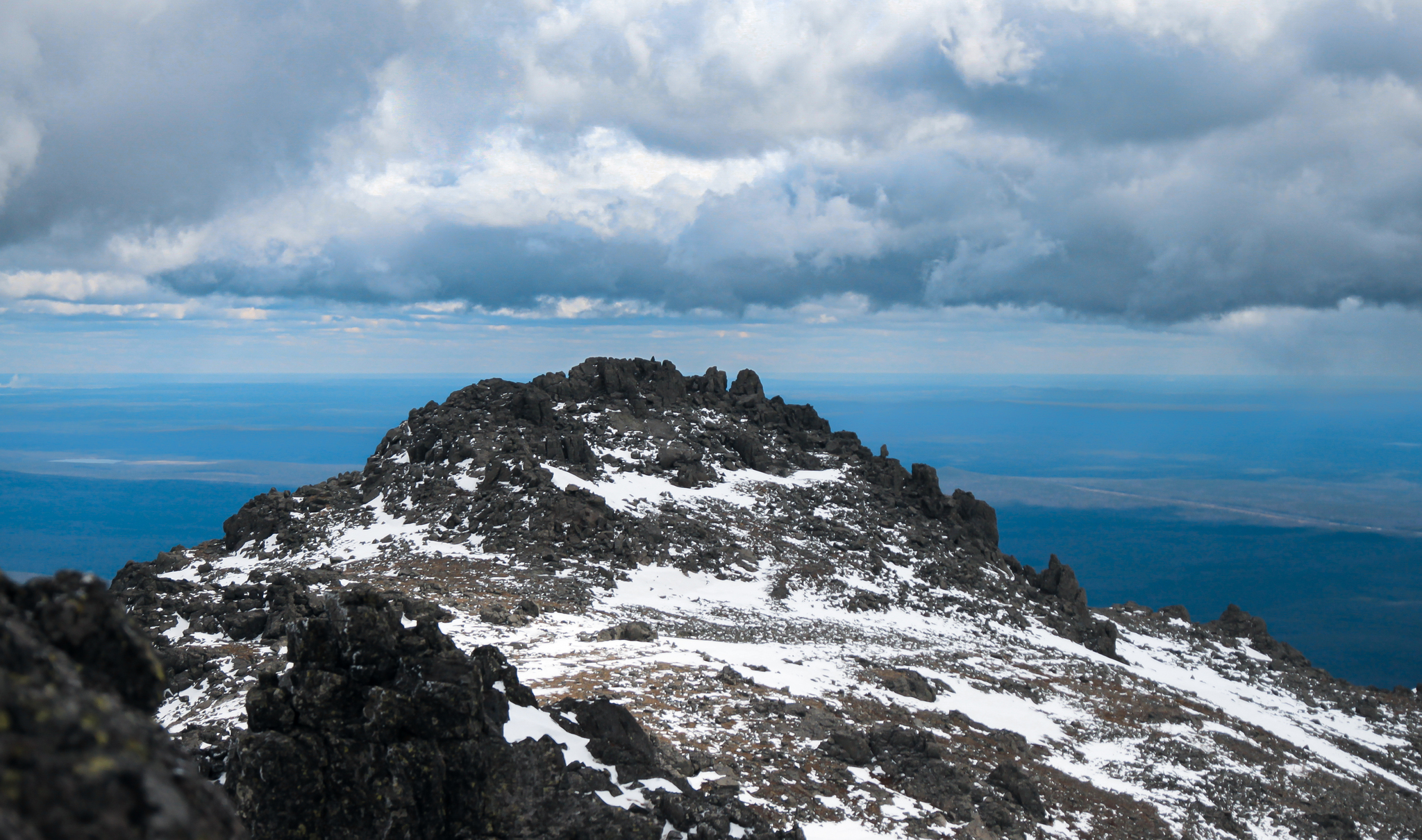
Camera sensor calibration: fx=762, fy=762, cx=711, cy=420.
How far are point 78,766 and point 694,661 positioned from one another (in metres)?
24.2

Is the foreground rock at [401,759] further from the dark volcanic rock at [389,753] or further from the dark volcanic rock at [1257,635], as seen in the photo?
the dark volcanic rock at [1257,635]

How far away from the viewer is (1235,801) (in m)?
23.6

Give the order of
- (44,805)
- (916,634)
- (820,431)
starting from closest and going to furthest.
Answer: (44,805), (916,634), (820,431)

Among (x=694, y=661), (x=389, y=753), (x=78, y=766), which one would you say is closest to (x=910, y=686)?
(x=694, y=661)

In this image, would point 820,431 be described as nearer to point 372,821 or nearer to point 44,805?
point 372,821

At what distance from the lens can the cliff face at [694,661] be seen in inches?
463

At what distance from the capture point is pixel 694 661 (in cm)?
2677

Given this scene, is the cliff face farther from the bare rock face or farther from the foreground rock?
the bare rock face

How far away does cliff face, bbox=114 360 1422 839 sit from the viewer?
11758mm

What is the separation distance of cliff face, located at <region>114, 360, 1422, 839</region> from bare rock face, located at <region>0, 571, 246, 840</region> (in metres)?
7.10

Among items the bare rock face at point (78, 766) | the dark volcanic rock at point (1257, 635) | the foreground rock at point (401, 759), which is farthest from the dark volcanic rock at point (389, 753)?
the dark volcanic rock at point (1257, 635)

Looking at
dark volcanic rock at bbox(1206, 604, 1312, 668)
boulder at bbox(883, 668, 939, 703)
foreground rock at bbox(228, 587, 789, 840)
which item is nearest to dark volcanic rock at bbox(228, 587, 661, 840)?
foreground rock at bbox(228, 587, 789, 840)

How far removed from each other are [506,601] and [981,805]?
20899 millimetres

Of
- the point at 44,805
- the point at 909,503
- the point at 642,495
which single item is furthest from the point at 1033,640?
the point at 44,805
